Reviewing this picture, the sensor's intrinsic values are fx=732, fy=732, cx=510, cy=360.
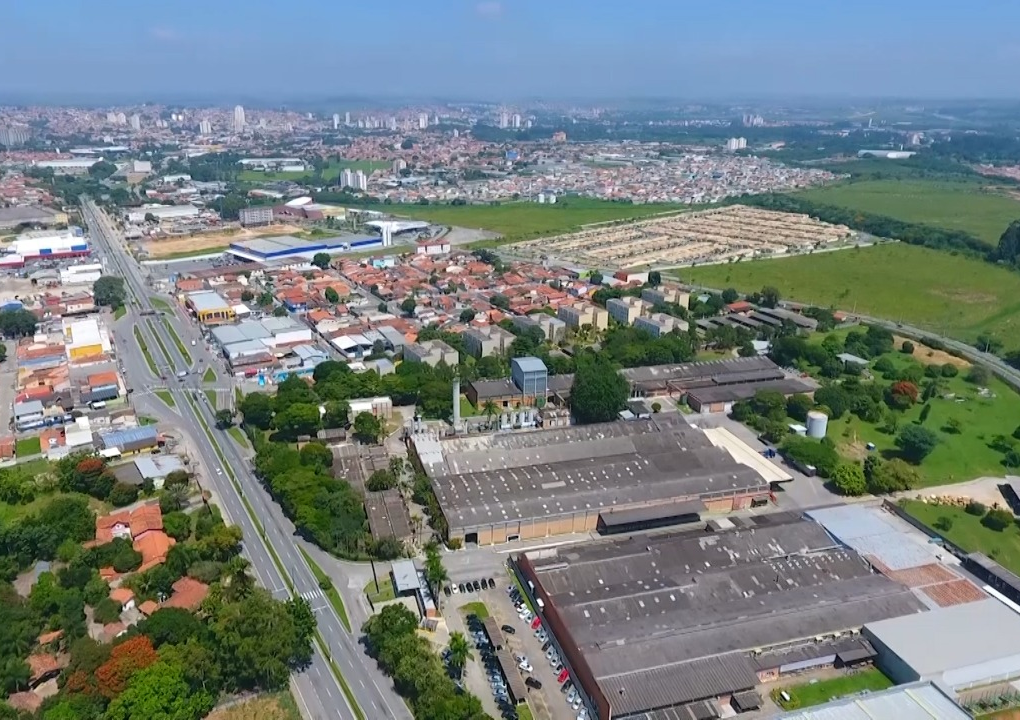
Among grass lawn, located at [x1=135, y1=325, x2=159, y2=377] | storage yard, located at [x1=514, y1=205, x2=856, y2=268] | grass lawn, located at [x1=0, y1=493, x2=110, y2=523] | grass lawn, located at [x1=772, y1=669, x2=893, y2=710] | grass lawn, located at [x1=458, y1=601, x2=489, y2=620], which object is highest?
storage yard, located at [x1=514, y1=205, x2=856, y2=268]

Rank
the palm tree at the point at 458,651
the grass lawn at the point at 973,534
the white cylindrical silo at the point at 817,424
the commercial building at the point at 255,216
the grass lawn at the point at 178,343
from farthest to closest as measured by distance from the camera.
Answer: the commercial building at the point at 255,216, the grass lawn at the point at 178,343, the white cylindrical silo at the point at 817,424, the grass lawn at the point at 973,534, the palm tree at the point at 458,651

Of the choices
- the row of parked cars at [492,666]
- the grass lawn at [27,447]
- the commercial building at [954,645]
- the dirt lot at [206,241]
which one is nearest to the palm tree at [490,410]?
the row of parked cars at [492,666]

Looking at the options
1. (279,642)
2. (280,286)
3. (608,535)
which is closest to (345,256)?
(280,286)

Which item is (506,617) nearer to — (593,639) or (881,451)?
(593,639)

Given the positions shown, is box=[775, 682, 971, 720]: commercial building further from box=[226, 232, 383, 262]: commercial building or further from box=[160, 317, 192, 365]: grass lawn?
box=[226, 232, 383, 262]: commercial building

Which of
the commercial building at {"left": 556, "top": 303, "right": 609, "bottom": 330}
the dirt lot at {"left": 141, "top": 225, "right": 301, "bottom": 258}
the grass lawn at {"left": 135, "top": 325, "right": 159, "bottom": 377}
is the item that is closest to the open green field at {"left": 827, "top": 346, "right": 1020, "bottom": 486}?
the commercial building at {"left": 556, "top": 303, "right": 609, "bottom": 330}

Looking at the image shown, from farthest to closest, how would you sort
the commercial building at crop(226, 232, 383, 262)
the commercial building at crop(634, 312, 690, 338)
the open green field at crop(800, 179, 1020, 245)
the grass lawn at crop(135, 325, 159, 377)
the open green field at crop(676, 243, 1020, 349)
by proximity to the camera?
1. the open green field at crop(800, 179, 1020, 245)
2. the commercial building at crop(226, 232, 383, 262)
3. the open green field at crop(676, 243, 1020, 349)
4. the commercial building at crop(634, 312, 690, 338)
5. the grass lawn at crop(135, 325, 159, 377)

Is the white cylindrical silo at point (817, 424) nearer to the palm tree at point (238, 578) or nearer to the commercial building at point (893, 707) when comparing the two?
the commercial building at point (893, 707)
